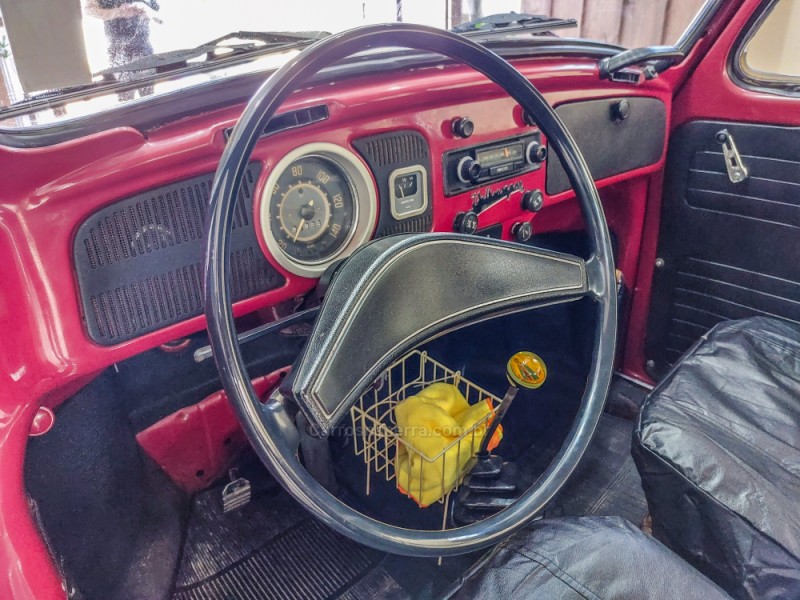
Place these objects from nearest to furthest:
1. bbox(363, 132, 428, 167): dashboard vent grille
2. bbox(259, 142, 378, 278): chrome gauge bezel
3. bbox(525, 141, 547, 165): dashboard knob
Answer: bbox(259, 142, 378, 278): chrome gauge bezel < bbox(363, 132, 428, 167): dashboard vent grille < bbox(525, 141, 547, 165): dashboard knob

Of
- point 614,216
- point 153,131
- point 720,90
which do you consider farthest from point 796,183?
point 153,131

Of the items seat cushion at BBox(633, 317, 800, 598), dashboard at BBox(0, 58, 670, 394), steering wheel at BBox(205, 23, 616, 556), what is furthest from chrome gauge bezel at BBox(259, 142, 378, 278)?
seat cushion at BBox(633, 317, 800, 598)

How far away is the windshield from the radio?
23cm

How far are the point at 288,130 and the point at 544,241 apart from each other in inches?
40.2

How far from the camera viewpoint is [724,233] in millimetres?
1454

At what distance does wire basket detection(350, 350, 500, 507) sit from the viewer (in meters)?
1.20

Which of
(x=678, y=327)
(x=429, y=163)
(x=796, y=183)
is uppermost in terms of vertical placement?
(x=429, y=163)

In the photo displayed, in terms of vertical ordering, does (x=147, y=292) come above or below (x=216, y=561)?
above

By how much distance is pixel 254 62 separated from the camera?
106 centimetres

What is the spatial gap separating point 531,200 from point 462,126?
0.86 feet

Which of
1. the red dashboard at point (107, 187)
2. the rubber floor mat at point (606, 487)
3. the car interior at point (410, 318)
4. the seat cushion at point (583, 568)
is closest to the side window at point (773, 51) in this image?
the car interior at point (410, 318)

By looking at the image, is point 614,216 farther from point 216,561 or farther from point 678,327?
point 216,561

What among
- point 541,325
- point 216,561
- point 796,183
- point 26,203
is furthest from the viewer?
point 541,325

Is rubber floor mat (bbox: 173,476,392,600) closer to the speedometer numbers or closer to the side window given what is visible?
the speedometer numbers
